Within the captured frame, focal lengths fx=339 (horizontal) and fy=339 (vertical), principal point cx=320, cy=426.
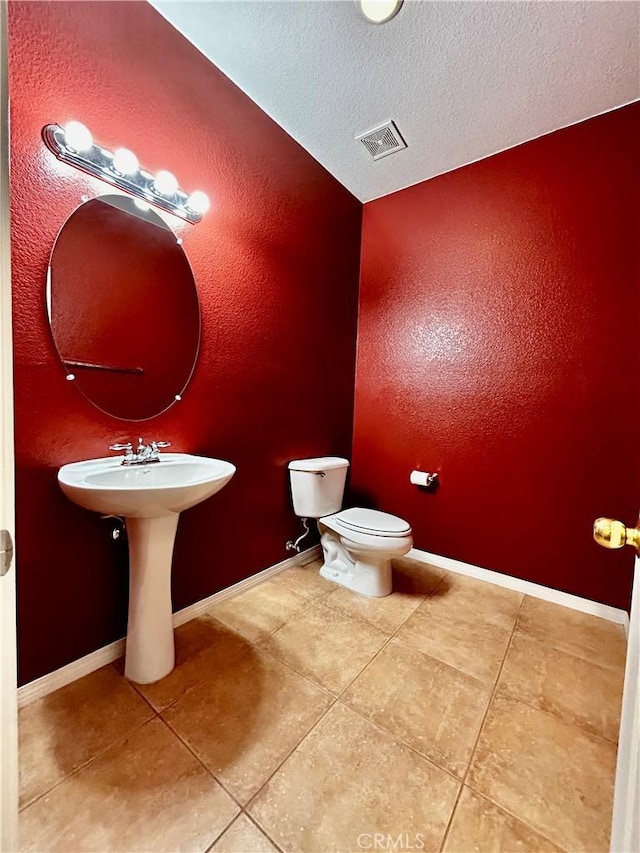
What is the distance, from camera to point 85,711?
3.64 ft

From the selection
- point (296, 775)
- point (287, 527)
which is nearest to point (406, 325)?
point (287, 527)

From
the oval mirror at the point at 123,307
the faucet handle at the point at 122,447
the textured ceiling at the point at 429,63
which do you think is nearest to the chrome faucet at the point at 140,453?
the faucet handle at the point at 122,447

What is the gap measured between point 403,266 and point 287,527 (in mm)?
1875

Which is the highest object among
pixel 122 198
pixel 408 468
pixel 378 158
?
pixel 378 158

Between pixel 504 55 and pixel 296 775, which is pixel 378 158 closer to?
pixel 504 55

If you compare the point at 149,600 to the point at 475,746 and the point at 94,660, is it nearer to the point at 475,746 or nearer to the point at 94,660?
the point at 94,660

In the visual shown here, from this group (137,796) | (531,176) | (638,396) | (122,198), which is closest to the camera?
(137,796)

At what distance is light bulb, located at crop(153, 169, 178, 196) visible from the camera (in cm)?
134

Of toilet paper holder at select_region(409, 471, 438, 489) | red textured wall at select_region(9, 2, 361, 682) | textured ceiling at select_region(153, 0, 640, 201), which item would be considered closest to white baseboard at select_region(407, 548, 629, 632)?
toilet paper holder at select_region(409, 471, 438, 489)

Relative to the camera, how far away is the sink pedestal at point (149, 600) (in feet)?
3.92

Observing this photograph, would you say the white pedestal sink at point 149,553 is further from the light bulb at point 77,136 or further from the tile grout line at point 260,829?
the light bulb at point 77,136

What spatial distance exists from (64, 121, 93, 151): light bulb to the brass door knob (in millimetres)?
1714

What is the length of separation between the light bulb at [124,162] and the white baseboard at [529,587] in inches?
97.4

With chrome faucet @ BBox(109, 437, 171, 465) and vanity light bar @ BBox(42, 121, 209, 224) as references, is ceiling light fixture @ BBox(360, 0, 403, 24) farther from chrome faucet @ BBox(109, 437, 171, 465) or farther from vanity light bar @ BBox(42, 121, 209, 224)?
chrome faucet @ BBox(109, 437, 171, 465)
